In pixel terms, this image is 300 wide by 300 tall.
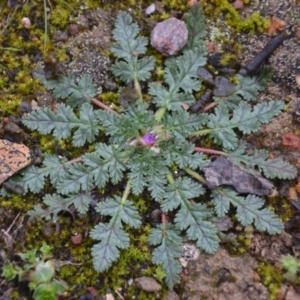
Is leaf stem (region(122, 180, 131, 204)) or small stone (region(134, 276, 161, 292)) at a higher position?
leaf stem (region(122, 180, 131, 204))

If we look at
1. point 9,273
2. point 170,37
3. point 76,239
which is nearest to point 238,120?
point 170,37

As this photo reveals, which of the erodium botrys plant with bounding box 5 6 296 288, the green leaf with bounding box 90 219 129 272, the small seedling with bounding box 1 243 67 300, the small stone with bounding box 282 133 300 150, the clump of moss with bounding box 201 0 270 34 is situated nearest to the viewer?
the small seedling with bounding box 1 243 67 300

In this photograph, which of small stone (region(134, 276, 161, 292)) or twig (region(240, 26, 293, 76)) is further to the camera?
twig (region(240, 26, 293, 76))

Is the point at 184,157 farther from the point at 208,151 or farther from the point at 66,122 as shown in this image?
the point at 66,122

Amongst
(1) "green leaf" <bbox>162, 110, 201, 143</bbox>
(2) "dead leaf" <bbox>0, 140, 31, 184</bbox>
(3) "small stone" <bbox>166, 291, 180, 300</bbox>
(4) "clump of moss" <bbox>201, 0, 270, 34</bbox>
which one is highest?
(4) "clump of moss" <bbox>201, 0, 270, 34</bbox>

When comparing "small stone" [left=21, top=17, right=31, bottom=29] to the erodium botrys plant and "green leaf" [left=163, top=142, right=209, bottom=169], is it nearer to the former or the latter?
the erodium botrys plant

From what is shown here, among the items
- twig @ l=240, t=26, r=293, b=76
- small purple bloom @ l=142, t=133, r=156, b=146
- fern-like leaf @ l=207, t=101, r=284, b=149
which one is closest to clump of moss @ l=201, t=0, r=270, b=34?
twig @ l=240, t=26, r=293, b=76

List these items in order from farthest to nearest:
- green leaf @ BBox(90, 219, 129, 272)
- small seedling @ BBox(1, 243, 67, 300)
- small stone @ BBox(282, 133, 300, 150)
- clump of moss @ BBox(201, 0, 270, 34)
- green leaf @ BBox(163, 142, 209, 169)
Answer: clump of moss @ BBox(201, 0, 270, 34) → small stone @ BBox(282, 133, 300, 150) → green leaf @ BBox(163, 142, 209, 169) → green leaf @ BBox(90, 219, 129, 272) → small seedling @ BBox(1, 243, 67, 300)
